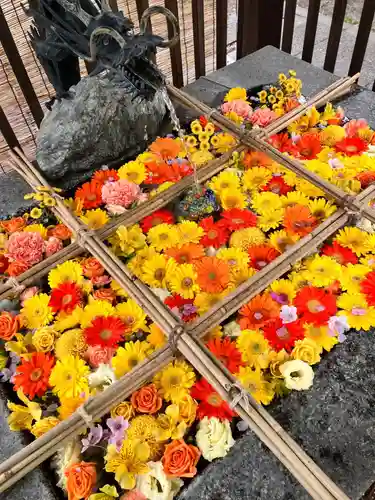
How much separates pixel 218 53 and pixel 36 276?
6.89 ft

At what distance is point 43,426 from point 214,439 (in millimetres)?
459

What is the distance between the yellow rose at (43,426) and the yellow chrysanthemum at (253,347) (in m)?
0.56

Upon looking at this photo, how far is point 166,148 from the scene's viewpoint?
6.85 ft

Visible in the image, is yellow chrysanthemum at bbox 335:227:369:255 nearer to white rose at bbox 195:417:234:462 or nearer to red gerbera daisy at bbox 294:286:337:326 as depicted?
red gerbera daisy at bbox 294:286:337:326

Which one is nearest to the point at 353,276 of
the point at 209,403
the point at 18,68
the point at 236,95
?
the point at 209,403

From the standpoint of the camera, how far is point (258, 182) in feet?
6.35

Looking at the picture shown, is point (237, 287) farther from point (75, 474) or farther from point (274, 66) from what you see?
point (274, 66)

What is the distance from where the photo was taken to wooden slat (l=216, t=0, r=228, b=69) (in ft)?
9.33

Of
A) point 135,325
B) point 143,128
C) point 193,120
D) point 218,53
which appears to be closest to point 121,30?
point 143,128

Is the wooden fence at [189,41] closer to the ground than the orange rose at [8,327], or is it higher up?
closer to the ground

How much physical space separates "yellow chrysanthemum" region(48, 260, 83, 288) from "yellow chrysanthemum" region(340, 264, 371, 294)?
0.87 meters

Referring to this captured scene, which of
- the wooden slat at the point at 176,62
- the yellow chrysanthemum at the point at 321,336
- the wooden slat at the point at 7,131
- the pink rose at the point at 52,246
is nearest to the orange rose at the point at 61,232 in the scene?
the pink rose at the point at 52,246

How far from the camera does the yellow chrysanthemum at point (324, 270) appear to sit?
1.61 meters

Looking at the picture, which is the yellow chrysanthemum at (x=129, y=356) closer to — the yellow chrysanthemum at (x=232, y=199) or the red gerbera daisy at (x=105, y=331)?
the red gerbera daisy at (x=105, y=331)
